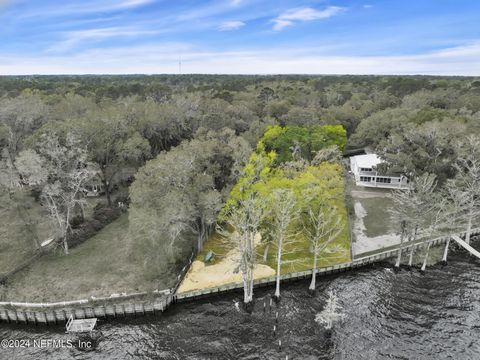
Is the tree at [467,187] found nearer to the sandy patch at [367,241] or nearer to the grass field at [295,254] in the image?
the sandy patch at [367,241]


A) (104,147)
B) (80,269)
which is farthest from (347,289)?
(104,147)

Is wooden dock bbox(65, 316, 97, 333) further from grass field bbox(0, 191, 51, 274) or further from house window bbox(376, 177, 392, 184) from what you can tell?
house window bbox(376, 177, 392, 184)

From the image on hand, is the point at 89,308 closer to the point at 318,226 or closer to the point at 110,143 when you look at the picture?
the point at 318,226

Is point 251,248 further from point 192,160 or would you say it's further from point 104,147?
point 104,147

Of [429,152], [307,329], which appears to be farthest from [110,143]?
[429,152]

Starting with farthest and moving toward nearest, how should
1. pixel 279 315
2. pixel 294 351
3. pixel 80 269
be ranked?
1. pixel 80 269
2. pixel 279 315
3. pixel 294 351
